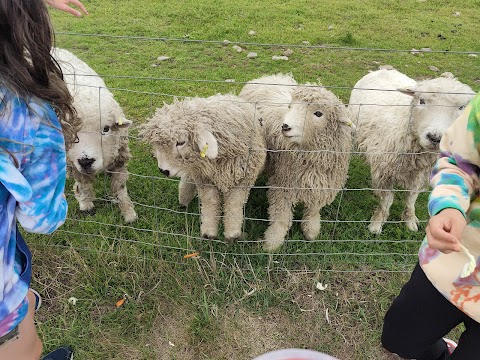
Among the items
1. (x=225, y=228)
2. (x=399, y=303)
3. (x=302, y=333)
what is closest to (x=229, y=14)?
(x=225, y=228)

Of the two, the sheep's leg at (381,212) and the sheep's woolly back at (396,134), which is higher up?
the sheep's woolly back at (396,134)

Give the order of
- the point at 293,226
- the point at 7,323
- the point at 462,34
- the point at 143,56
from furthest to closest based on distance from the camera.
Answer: the point at 462,34 < the point at 143,56 < the point at 293,226 < the point at 7,323

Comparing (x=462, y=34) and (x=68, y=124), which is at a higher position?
(x=68, y=124)

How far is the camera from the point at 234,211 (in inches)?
133

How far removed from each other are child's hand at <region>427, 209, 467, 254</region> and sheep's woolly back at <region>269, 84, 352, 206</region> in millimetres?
1680

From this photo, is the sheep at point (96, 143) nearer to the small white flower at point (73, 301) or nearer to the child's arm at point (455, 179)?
the small white flower at point (73, 301)

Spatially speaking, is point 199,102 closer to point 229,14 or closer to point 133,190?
point 133,190

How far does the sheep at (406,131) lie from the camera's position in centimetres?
305

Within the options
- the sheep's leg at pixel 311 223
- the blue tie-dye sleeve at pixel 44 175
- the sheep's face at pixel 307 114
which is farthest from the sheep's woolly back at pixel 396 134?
the blue tie-dye sleeve at pixel 44 175

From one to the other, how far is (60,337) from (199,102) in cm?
183

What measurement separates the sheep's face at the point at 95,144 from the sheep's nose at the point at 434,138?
2.21m

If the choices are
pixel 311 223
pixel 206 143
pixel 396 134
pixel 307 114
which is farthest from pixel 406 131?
pixel 206 143

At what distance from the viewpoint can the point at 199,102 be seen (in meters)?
3.10

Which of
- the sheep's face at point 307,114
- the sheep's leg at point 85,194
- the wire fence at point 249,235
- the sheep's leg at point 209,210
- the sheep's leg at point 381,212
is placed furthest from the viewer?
the sheep's leg at point 381,212
